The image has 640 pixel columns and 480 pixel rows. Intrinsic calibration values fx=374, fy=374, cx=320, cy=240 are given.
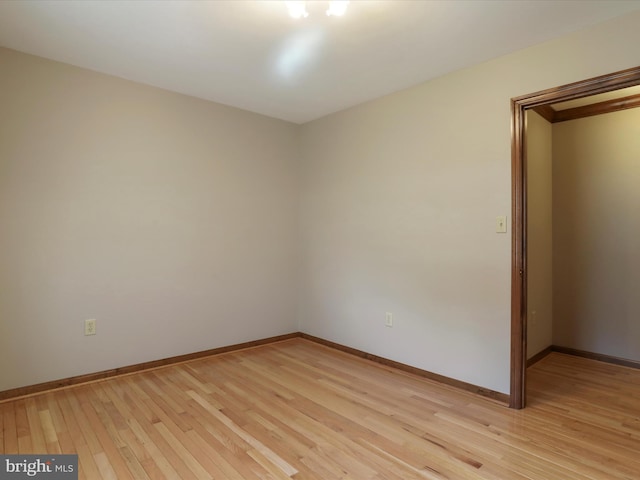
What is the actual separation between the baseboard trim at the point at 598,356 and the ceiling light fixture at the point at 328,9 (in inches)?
143

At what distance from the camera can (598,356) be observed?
3463mm

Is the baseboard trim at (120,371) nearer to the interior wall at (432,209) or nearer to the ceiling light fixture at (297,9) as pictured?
the interior wall at (432,209)

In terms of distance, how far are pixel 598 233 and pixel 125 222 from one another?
4231 mm

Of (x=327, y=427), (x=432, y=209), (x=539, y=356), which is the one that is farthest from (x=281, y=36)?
(x=539, y=356)

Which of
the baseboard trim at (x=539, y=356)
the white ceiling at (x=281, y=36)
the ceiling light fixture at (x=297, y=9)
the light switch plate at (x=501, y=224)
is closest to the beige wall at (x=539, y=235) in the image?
the baseboard trim at (x=539, y=356)

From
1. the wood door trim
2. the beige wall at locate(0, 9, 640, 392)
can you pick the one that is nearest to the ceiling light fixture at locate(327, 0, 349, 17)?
the beige wall at locate(0, 9, 640, 392)

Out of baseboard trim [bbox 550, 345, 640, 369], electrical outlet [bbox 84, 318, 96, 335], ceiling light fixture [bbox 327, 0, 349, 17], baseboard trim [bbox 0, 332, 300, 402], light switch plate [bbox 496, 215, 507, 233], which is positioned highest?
ceiling light fixture [bbox 327, 0, 349, 17]

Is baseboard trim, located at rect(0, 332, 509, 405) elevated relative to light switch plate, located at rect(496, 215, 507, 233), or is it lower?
lower

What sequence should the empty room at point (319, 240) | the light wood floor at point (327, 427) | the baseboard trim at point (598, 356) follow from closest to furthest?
the light wood floor at point (327, 427) < the empty room at point (319, 240) < the baseboard trim at point (598, 356)

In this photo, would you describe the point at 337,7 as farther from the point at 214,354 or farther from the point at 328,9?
the point at 214,354

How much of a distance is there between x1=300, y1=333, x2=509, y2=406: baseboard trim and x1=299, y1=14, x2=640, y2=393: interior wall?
48 millimetres

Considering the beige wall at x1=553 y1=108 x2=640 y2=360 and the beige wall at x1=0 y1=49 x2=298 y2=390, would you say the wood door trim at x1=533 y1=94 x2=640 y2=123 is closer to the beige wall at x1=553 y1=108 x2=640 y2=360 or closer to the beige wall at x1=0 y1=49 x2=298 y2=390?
the beige wall at x1=553 y1=108 x2=640 y2=360

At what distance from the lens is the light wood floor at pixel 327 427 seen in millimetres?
1814

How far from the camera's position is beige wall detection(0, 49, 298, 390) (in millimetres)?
2584
